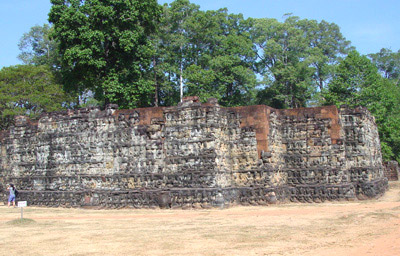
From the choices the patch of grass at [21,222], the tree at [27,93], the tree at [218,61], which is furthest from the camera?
the tree at [218,61]

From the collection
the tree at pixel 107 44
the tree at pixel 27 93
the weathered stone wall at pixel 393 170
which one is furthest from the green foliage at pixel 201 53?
the weathered stone wall at pixel 393 170

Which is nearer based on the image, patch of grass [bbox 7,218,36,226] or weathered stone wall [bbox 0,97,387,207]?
patch of grass [bbox 7,218,36,226]

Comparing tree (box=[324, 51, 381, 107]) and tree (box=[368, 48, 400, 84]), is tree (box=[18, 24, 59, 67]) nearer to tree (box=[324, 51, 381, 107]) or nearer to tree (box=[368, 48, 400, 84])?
tree (box=[324, 51, 381, 107])

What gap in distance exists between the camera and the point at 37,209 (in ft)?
75.3

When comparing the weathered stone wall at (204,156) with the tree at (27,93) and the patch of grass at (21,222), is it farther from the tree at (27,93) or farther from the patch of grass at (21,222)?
the tree at (27,93)

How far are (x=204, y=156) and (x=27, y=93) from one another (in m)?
26.7

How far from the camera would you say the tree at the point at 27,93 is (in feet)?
135

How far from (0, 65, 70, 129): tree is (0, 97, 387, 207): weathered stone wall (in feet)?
59.5

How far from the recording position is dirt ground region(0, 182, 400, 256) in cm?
1129

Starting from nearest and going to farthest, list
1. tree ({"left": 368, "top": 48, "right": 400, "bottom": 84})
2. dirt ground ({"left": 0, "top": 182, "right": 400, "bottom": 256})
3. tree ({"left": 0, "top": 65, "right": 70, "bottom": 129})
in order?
1. dirt ground ({"left": 0, "top": 182, "right": 400, "bottom": 256})
2. tree ({"left": 0, "top": 65, "right": 70, "bottom": 129})
3. tree ({"left": 368, "top": 48, "right": 400, "bottom": 84})

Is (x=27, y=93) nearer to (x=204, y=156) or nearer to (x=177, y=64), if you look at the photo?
(x=177, y=64)

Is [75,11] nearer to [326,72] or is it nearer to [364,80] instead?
[364,80]

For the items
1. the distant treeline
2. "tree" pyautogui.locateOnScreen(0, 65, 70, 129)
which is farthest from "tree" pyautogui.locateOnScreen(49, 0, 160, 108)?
"tree" pyautogui.locateOnScreen(0, 65, 70, 129)

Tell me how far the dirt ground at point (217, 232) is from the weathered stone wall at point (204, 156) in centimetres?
191
